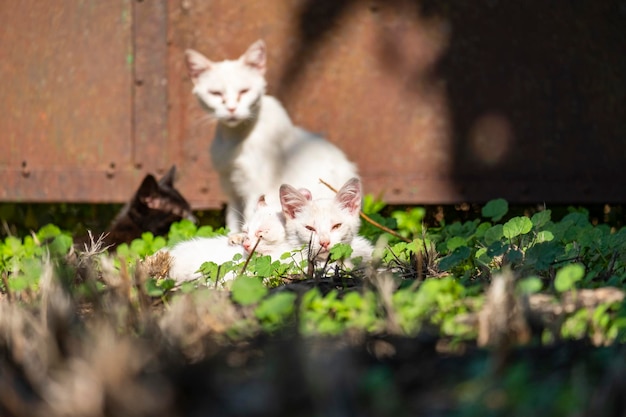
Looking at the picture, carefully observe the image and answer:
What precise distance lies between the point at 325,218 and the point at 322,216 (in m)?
0.01

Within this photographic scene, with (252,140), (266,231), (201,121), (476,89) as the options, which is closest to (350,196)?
(266,231)

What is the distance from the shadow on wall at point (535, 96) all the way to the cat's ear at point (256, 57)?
0.69 m

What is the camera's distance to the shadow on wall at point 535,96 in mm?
5023

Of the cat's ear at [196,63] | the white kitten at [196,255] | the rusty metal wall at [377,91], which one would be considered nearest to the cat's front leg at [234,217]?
the rusty metal wall at [377,91]

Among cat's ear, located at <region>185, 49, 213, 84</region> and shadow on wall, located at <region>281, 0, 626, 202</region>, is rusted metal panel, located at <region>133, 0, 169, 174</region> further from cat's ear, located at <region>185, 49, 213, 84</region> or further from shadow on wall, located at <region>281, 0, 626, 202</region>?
shadow on wall, located at <region>281, 0, 626, 202</region>

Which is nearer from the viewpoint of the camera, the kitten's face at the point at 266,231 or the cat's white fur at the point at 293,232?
the cat's white fur at the point at 293,232

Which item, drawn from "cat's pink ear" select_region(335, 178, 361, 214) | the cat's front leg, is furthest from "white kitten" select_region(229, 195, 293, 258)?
the cat's front leg

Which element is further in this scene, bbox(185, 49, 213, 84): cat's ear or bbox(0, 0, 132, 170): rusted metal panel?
bbox(0, 0, 132, 170): rusted metal panel

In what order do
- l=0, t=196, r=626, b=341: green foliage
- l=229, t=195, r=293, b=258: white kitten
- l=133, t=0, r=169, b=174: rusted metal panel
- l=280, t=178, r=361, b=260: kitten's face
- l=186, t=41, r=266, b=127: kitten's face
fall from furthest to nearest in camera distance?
l=133, t=0, r=169, b=174: rusted metal panel → l=186, t=41, r=266, b=127: kitten's face → l=229, t=195, r=293, b=258: white kitten → l=280, t=178, r=361, b=260: kitten's face → l=0, t=196, r=626, b=341: green foliage

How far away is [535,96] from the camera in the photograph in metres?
5.07

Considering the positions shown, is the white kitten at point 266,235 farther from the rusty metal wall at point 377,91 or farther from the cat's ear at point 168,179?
the rusty metal wall at point 377,91

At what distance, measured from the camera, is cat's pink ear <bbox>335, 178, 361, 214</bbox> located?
331cm

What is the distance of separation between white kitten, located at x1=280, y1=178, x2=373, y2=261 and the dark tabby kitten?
5.12ft

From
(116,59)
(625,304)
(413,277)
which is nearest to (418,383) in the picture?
(625,304)
